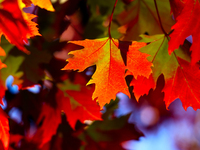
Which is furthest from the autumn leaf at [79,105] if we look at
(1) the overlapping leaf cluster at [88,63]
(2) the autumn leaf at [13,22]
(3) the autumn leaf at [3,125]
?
(2) the autumn leaf at [13,22]

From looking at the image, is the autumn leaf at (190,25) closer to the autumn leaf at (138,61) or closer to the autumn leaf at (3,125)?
the autumn leaf at (138,61)

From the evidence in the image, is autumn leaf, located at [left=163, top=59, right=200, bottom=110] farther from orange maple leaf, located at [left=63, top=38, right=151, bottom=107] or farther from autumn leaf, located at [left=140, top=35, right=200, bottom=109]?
orange maple leaf, located at [left=63, top=38, right=151, bottom=107]

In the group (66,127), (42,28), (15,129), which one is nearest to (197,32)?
(42,28)

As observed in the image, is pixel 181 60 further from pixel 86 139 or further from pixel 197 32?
pixel 86 139

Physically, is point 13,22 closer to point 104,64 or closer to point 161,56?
point 104,64

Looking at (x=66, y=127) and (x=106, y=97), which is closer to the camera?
(x=106, y=97)

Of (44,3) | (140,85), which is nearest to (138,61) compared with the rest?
(140,85)

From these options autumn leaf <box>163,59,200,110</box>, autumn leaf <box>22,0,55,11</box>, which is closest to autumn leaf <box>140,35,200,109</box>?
autumn leaf <box>163,59,200,110</box>
